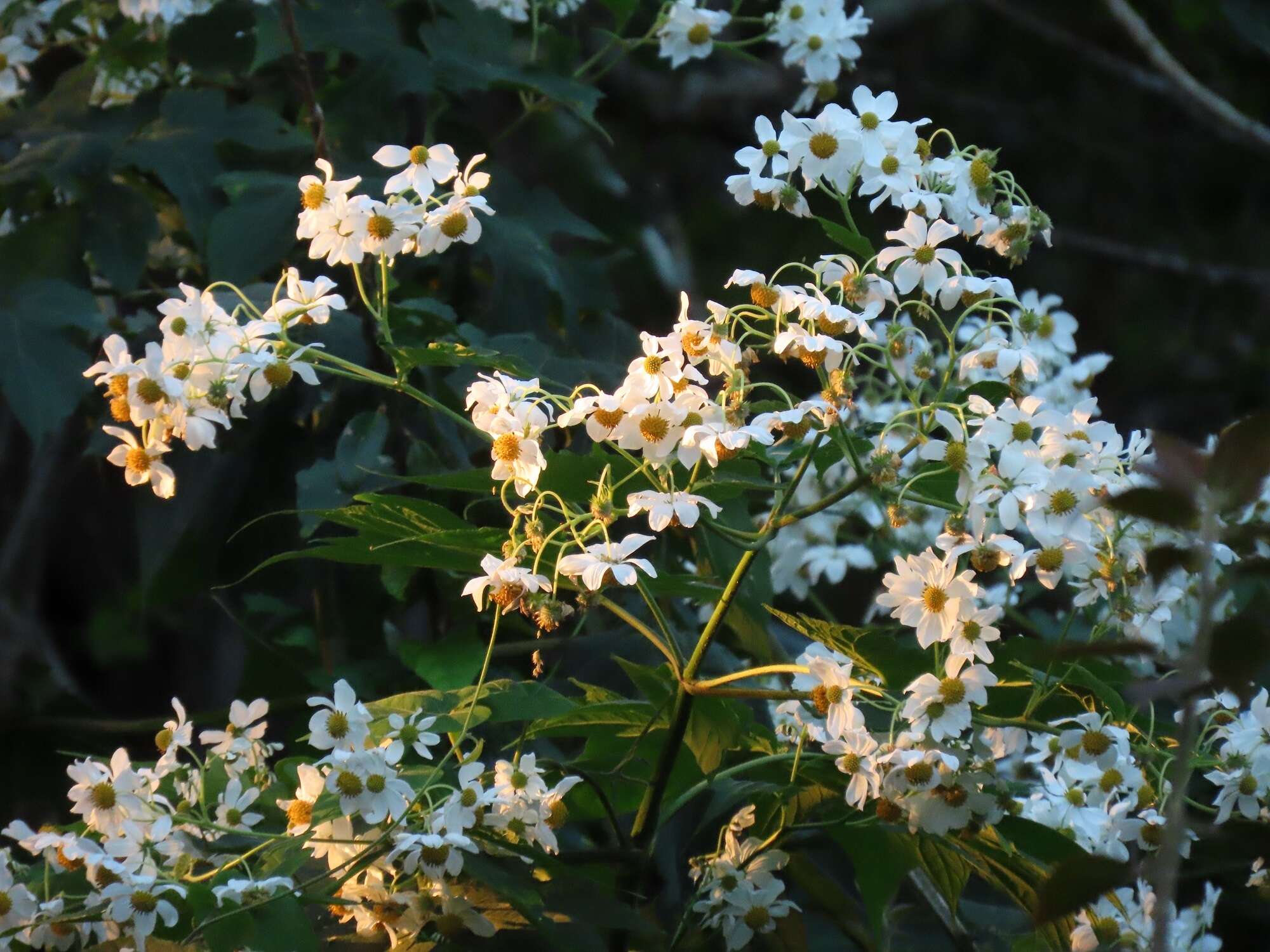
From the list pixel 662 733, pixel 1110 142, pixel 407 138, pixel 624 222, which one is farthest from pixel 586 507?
pixel 1110 142

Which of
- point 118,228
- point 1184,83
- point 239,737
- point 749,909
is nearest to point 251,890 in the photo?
point 239,737

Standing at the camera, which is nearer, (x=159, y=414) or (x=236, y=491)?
(x=159, y=414)

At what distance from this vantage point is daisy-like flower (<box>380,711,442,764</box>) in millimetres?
591

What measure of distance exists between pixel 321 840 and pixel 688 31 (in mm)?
725

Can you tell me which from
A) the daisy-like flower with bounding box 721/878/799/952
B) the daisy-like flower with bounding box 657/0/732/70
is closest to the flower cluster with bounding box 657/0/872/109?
the daisy-like flower with bounding box 657/0/732/70

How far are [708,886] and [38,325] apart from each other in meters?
0.61

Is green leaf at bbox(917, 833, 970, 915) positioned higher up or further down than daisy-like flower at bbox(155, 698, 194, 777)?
further down

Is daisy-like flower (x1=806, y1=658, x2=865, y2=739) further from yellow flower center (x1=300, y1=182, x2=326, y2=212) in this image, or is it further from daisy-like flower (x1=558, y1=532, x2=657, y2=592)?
yellow flower center (x1=300, y1=182, x2=326, y2=212)

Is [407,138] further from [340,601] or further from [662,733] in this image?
[662,733]

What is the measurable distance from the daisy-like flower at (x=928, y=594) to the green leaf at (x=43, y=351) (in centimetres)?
60

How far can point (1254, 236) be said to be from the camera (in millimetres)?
3066

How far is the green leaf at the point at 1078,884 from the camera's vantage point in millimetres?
420

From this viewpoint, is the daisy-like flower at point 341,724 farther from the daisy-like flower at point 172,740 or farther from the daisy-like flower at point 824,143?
the daisy-like flower at point 824,143

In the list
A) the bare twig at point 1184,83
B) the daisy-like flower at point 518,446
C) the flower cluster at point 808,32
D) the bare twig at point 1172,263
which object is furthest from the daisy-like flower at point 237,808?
the bare twig at point 1172,263
